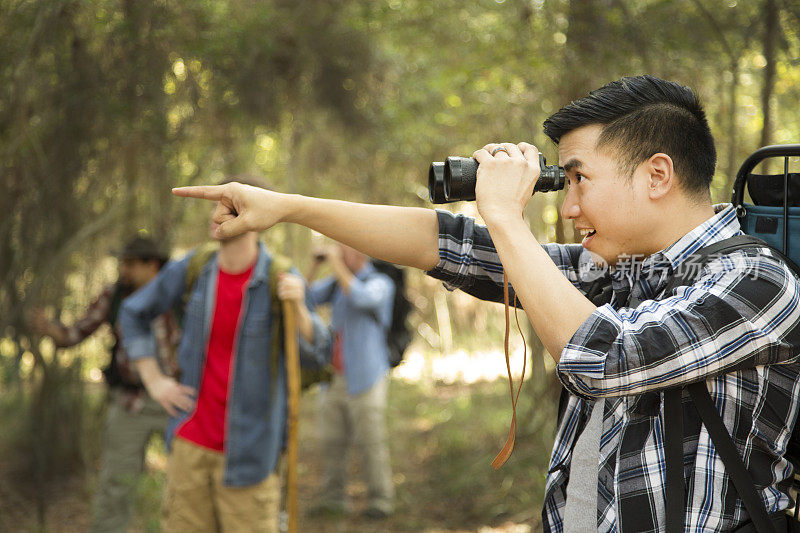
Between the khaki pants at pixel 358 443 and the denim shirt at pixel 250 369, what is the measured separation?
197 centimetres

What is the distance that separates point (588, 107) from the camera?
1.53m

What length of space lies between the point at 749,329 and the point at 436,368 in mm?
9591

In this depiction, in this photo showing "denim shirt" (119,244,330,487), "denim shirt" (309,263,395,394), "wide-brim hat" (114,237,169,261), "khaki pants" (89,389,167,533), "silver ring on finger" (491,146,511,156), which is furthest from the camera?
"denim shirt" (309,263,395,394)

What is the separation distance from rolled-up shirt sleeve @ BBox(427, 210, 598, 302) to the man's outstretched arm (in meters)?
0.03

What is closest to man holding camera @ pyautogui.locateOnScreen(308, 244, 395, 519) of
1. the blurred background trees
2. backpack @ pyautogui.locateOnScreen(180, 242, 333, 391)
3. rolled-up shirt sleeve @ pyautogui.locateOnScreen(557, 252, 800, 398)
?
the blurred background trees

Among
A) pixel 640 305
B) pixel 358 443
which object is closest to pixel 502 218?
pixel 640 305

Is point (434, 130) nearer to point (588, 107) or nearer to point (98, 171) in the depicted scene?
point (98, 171)

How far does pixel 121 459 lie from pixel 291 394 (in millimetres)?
1557

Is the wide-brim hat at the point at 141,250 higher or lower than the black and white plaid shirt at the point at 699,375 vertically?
higher

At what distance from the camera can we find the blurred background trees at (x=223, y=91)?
14.4 ft

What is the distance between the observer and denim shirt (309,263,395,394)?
550 centimetres

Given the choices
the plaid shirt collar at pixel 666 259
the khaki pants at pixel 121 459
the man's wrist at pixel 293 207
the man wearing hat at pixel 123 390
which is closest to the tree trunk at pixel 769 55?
the plaid shirt collar at pixel 666 259

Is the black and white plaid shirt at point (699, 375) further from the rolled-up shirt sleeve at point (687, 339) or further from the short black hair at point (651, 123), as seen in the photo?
the short black hair at point (651, 123)

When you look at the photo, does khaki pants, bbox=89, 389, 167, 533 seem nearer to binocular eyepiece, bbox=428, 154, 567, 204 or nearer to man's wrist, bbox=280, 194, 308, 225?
man's wrist, bbox=280, 194, 308, 225
